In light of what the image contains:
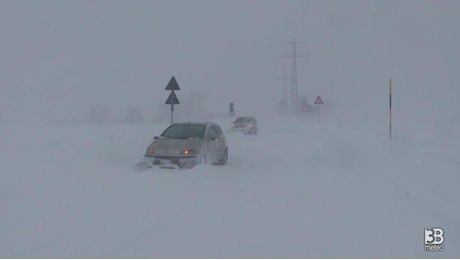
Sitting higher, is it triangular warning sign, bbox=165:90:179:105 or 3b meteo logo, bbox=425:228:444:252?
triangular warning sign, bbox=165:90:179:105

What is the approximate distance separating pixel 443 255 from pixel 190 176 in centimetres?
641

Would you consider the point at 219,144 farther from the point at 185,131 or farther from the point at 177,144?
the point at 177,144

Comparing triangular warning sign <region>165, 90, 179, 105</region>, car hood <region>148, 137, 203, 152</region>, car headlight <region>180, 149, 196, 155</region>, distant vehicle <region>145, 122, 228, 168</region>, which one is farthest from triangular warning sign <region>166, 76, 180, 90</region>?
car headlight <region>180, 149, 196, 155</region>

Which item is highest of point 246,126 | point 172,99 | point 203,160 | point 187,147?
point 172,99

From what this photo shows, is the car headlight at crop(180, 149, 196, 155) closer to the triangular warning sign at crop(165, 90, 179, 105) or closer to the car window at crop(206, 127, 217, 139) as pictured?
the car window at crop(206, 127, 217, 139)

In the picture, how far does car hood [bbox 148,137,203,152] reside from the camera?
12.9 meters

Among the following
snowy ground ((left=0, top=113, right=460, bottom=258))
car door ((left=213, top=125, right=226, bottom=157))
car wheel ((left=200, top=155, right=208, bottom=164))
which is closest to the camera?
snowy ground ((left=0, top=113, right=460, bottom=258))

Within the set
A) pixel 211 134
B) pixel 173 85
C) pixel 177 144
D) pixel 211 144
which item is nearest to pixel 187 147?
pixel 177 144

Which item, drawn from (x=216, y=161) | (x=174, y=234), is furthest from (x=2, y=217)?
(x=216, y=161)

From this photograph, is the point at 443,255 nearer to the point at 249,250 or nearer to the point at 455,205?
the point at 249,250

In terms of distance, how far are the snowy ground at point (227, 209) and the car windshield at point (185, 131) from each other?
165 cm

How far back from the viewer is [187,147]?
12891mm

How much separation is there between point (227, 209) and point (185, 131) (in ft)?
21.6

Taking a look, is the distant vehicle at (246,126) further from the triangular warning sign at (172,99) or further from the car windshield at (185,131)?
the car windshield at (185,131)
